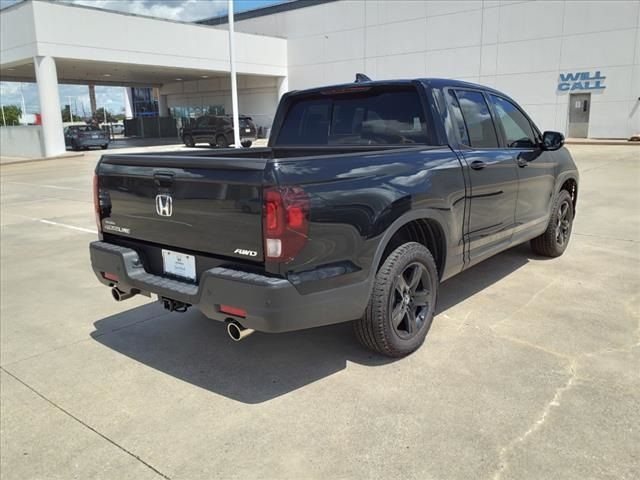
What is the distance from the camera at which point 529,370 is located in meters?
3.49

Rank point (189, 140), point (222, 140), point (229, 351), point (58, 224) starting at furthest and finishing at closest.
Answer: point (189, 140) → point (222, 140) → point (58, 224) → point (229, 351)

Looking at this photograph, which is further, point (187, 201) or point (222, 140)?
point (222, 140)

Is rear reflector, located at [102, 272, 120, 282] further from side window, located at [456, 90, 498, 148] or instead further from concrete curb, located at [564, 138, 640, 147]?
concrete curb, located at [564, 138, 640, 147]

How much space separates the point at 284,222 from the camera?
279cm

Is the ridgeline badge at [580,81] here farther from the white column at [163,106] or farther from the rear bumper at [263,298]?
the white column at [163,106]

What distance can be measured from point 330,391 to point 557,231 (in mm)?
3869

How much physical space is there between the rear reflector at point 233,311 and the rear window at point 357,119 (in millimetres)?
2006

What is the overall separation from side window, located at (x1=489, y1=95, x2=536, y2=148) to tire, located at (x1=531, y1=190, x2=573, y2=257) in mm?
906

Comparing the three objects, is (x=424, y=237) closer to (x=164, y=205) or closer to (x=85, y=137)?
(x=164, y=205)

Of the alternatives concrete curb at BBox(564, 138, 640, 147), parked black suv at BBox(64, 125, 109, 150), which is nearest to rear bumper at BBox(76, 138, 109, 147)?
parked black suv at BBox(64, 125, 109, 150)

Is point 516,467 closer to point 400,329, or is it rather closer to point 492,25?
point 400,329

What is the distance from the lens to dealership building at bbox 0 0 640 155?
85.6ft

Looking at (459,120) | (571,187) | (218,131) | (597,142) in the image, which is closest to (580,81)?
(597,142)

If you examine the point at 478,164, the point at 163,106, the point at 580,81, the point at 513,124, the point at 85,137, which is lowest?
the point at 85,137
